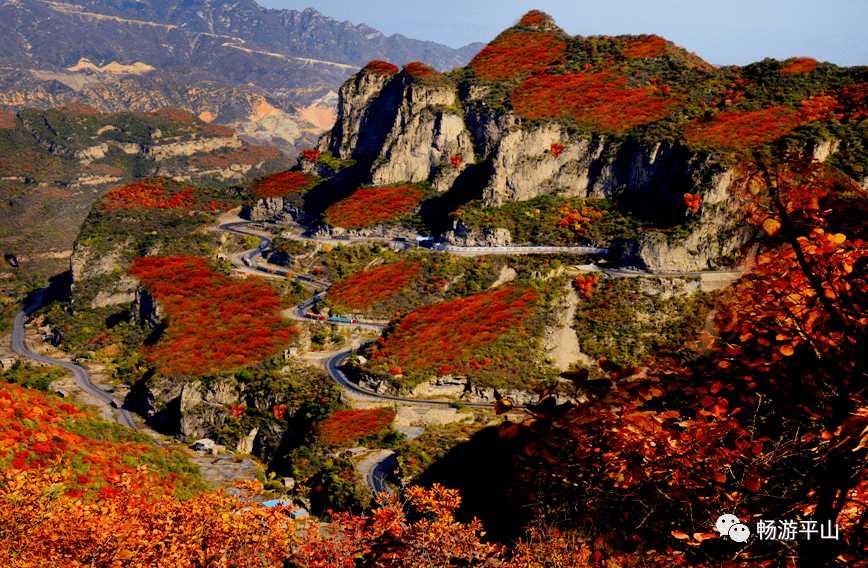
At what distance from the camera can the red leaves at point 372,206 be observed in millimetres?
87812

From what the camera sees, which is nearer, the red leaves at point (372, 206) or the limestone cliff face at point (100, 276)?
the limestone cliff face at point (100, 276)

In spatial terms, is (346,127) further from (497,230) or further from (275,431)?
(275,431)

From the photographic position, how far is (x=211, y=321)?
65.8 meters

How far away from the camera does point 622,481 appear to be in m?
5.06

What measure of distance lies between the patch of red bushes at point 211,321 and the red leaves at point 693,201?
5350cm

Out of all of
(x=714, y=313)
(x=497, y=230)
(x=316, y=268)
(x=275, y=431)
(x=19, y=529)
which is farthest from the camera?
(x=316, y=268)

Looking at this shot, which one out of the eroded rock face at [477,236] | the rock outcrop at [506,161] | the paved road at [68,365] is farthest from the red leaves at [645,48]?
the paved road at [68,365]

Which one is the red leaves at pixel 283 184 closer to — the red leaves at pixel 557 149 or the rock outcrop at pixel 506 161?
the rock outcrop at pixel 506 161

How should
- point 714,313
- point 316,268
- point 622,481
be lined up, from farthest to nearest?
1. point 316,268
2. point 714,313
3. point 622,481

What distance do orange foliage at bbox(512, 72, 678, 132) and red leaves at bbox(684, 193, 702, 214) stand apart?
2027 cm

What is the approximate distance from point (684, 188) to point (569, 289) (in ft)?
70.8

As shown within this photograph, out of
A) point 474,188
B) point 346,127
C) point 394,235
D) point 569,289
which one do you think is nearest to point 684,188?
point 569,289

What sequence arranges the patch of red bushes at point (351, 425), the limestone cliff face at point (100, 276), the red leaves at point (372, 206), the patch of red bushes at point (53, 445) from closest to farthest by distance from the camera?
1. the patch of red bushes at point (53, 445)
2. the patch of red bushes at point (351, 425)
3. the limestone cliff face at point (100, 276)
4. the red leaves at point (372, 206)

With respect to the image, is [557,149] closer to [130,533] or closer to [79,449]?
[79,449]
